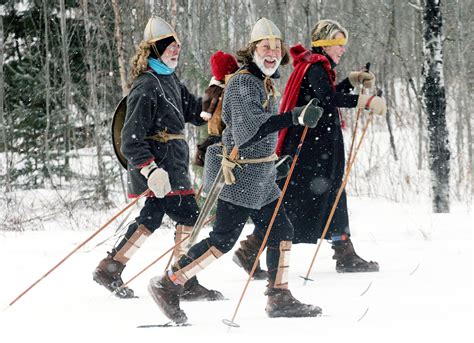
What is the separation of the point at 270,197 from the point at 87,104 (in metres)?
10.7

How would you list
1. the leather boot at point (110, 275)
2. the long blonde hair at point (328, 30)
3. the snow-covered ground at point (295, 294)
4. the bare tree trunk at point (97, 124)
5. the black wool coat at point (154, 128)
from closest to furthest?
the snow-covered ground at point (295, 294)
the black wool coat at point (154, 128)
the leather boot at point (110, 275)
the long blonde hair at point (328, 30)
the bare tree trunk at point (97, 124)

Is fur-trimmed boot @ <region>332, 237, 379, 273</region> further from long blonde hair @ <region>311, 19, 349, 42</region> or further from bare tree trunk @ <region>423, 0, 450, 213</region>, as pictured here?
bare tree trunk @ <region>423, 0, 450, 213</region>

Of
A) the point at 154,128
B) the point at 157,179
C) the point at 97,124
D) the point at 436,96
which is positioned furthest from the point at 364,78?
the point at 97,124

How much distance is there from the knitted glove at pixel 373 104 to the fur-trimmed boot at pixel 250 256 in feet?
4.07

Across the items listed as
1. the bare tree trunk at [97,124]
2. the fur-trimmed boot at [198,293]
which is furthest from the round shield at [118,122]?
the bare tree trunk at [97,124]

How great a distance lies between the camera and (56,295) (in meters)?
4.75

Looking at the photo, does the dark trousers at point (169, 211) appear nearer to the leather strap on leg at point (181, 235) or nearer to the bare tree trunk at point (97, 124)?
the leather strap on leg at point (181, 235)

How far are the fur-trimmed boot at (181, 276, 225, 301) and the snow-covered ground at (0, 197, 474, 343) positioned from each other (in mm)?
131

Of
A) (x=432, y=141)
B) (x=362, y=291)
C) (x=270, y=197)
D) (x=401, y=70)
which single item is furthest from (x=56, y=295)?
(x=401, y=70)

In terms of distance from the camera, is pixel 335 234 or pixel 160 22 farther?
pixel 335 234

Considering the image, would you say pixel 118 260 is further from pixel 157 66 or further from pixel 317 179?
pixel 317 179

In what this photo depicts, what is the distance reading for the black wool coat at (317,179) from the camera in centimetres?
531

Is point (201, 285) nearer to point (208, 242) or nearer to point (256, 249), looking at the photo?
point (256, 249)

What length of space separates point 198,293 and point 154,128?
1075mm
